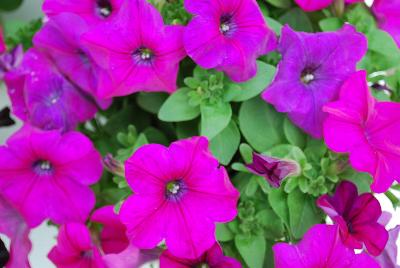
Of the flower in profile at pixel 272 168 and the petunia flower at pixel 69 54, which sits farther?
the petunia flower at pixel 69 54

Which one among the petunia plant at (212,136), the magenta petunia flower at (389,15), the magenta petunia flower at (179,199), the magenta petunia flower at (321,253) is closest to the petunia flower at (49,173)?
the petunia plant at (212,136)

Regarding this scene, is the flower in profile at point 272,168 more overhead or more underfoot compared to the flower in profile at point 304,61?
more underfoot

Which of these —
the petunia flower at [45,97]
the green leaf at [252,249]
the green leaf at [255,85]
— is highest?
the green leaf at [255,85]

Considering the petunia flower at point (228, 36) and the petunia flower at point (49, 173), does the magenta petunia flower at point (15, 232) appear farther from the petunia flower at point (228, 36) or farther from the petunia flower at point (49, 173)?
the petunia flower at point (228, 36)

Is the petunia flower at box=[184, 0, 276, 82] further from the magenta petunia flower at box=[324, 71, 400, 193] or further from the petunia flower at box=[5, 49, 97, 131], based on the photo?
the petunia flower at box=[5, 49, 97, 131]

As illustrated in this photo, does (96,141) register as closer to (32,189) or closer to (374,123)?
(32,189)

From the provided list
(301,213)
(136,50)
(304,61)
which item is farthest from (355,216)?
(136,50)
